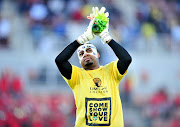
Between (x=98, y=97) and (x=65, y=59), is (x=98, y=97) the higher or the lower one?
the lower one

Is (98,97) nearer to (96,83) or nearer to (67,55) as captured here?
(96,83)

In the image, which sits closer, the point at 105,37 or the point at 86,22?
the point at 105,37

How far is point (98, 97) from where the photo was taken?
5.15 m

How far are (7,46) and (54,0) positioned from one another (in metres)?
2.20

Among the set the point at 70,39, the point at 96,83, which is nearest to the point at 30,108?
the point at 70,39

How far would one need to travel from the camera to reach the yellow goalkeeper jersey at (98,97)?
5.11 meters

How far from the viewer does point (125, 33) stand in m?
14.1

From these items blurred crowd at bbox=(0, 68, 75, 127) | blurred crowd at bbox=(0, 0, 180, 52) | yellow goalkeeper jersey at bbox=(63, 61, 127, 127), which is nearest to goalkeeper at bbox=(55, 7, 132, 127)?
yellow goalkeeper jersey at bbox=(63, 61, 127, 127)

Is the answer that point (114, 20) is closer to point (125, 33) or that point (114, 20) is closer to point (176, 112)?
point (125, 33)

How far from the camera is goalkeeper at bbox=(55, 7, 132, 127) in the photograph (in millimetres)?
5113

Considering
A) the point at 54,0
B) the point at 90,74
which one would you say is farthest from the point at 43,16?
the point at 90,74

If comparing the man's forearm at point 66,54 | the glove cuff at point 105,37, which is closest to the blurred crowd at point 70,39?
the man's forearm at point 66,54

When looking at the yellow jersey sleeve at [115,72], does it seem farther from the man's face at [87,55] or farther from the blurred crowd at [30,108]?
the blurred crowd at [30,108]

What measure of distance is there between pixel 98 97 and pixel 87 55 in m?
0.55
